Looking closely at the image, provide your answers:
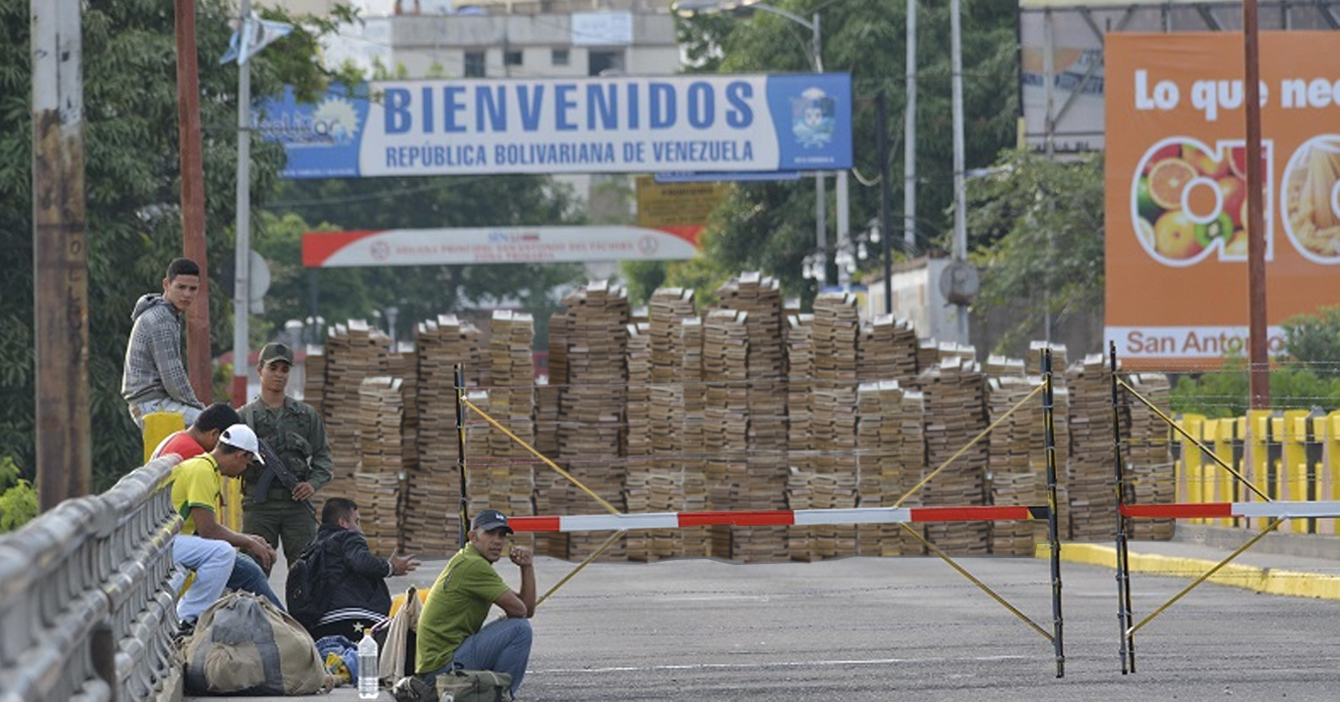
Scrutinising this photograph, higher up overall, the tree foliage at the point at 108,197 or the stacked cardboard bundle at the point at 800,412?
the tree foliage at the point at 108,197

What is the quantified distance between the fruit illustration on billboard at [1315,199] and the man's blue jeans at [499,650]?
1221 inches

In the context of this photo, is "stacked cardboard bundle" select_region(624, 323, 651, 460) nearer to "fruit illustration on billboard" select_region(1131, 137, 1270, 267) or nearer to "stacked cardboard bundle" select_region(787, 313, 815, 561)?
"stacked cardboard bundle" select_region(787, 313, 815, 561)

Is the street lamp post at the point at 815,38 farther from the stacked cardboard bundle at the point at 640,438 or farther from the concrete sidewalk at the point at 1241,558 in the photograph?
the concrete sidewalk at the point at 1241,558

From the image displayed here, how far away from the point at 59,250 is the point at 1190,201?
91.1ft

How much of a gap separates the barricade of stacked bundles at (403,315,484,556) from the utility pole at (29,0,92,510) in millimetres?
11870

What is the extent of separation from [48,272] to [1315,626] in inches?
332

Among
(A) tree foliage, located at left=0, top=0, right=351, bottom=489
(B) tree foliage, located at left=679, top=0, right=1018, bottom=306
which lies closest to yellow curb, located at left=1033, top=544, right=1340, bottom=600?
(A) tree foliage, located at left=0, top=0, right=351, bottom=489

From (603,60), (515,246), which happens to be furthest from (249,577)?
(603,60)

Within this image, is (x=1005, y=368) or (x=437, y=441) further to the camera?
(x=1005, y=368)

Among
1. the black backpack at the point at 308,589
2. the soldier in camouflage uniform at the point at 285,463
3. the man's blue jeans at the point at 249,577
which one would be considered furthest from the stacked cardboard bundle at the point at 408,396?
the man's blue jeans at the point at 249,577

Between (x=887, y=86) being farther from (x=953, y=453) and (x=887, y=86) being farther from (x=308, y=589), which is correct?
(x=308, y=589)

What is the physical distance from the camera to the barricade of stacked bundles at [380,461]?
28438 millimetres

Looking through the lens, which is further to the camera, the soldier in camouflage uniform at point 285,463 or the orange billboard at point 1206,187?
the orange billboard at point 1206,187

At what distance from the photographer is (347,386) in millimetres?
28969
